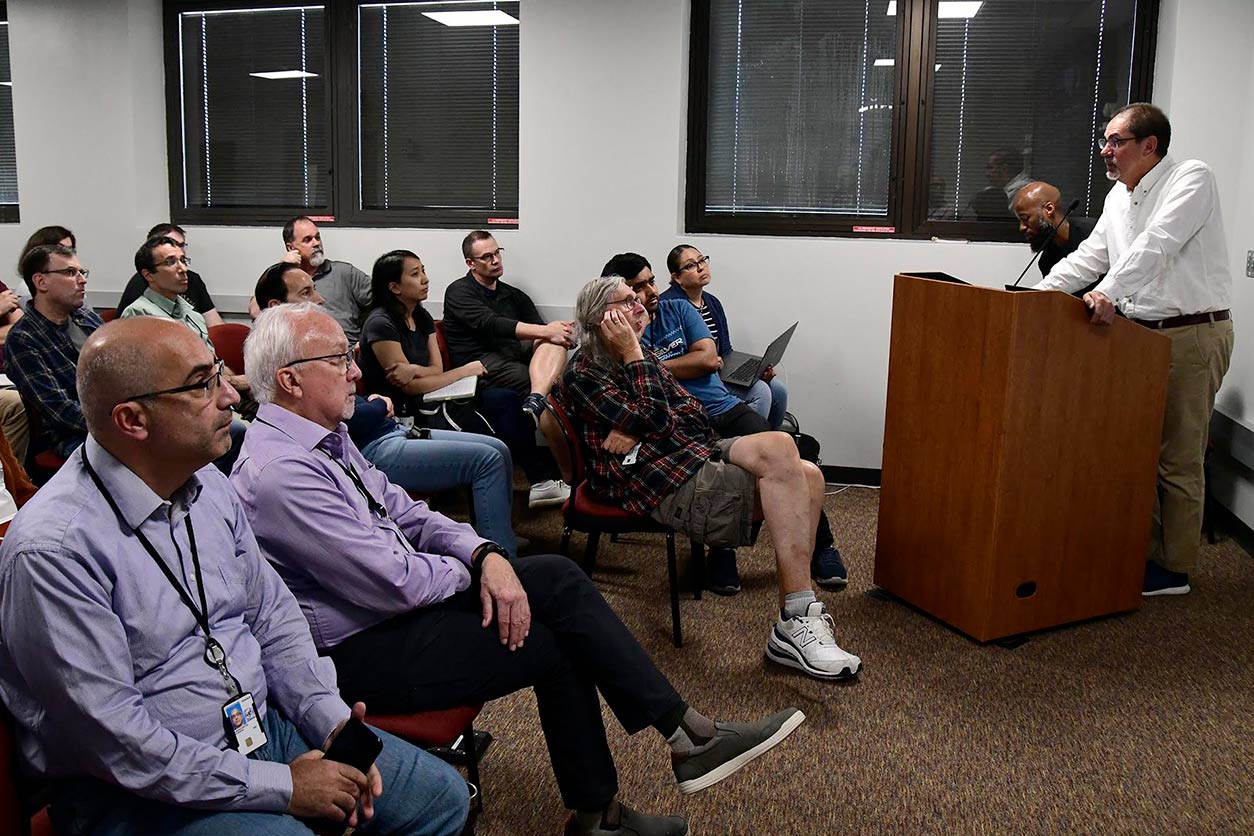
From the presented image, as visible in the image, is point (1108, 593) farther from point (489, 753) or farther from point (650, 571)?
point (489, 753)

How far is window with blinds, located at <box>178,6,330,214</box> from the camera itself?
6.01 meters

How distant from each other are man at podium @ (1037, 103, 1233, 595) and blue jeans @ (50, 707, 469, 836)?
2.69 metres

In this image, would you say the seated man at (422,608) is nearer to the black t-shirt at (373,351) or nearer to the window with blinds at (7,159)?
the black t-shirt at (373,351)

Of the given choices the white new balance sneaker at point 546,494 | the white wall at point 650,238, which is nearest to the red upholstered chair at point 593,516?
the white new balance sneaker at point 546,494

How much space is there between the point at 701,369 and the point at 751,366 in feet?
2.07

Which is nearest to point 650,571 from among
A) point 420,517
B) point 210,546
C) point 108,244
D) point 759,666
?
point 759,666

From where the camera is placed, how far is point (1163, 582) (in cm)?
371

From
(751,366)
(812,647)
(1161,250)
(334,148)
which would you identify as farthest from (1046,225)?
(334,148)

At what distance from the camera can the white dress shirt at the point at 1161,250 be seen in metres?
3.43

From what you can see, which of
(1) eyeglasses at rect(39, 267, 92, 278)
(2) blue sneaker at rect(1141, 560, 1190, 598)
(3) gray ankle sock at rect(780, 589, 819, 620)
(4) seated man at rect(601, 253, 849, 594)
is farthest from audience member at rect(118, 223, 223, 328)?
(2) blue sneaker at rect(1141, 560, 1190, 598)

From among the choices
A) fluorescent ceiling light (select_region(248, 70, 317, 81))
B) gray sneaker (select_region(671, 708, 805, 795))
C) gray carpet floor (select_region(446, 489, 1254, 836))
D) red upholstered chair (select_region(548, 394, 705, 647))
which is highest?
fluorescent ceiling light (select_region(248, 70, 317, 81))

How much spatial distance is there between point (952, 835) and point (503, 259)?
13.2 ft

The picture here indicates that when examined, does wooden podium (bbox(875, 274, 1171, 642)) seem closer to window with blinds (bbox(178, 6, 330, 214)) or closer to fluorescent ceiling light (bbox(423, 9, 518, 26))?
fluorescent ceiling light (bbox(423, 9, 518, 26))

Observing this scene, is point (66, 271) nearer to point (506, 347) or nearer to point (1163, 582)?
point (506, 347)
